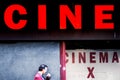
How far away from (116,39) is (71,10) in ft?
6.66

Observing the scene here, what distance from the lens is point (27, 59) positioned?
1449 centimetres

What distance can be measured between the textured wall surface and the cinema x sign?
59 centimetres

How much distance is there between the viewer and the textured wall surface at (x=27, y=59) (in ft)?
47.2

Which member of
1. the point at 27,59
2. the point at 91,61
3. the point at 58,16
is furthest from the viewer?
the point at 91,61

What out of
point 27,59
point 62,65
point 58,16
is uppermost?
point 58,16

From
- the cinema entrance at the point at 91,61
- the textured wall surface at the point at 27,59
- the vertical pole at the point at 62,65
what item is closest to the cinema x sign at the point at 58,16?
the textured wall surface at the point at 27,59

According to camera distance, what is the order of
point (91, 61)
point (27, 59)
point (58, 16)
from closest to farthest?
point (58, 16) → point (27, 59) → point (91, 61)

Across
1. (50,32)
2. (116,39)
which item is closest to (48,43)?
(50,32)

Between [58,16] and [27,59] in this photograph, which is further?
[27,59]

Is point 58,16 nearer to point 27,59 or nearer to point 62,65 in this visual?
Answer: point 62,65

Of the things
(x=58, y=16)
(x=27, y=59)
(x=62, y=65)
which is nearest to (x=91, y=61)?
(x=62, y=65)

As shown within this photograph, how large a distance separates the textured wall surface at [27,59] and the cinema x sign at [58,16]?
0.59 m

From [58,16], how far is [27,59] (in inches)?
79.8

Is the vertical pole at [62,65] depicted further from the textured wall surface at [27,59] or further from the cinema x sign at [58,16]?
the cinema x sign at [58,16]
